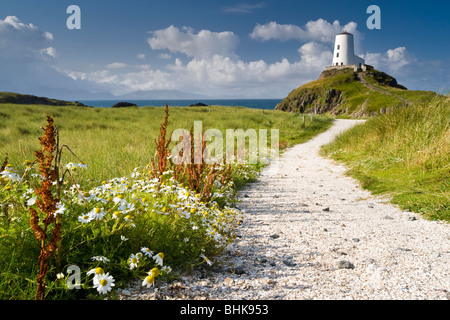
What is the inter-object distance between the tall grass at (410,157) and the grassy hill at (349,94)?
4400 cm

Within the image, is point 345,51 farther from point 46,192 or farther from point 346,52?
point 46,192

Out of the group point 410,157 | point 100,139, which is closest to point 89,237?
point 410,157

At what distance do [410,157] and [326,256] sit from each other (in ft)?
18.1

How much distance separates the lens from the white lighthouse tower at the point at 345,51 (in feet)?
279

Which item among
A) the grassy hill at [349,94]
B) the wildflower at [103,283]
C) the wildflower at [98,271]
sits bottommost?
the wildflower at [103,283]

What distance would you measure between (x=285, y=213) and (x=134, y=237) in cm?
308

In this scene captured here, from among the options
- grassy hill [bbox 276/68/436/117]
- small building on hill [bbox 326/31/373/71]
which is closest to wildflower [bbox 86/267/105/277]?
grassy hill [bbox 276/68/436/117]

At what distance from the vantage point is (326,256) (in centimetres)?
343

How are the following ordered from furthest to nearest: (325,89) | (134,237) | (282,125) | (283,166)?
(325,89) → (282,125) → (283,166) → (134,237)

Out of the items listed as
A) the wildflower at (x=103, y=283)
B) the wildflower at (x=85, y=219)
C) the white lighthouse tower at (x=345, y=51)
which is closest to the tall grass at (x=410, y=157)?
the wildflower at (x=103, y=283)

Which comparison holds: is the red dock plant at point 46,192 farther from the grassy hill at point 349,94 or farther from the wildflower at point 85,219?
the grassy hill at point 349,94
